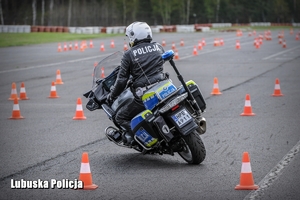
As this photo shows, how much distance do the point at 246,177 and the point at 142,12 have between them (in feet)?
439

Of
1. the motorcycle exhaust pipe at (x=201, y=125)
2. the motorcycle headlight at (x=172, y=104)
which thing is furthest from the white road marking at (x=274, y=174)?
the motorcycle headlight at (x=172, y=104)

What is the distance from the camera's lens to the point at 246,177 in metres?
7.57

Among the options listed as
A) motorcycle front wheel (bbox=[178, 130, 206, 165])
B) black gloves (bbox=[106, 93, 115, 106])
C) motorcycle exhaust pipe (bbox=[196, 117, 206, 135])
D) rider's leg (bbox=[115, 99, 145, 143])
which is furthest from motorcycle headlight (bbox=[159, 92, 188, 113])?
black gloves (bbox=[106, 93, 115, 106])

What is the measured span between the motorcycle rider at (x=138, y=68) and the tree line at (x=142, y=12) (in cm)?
8146

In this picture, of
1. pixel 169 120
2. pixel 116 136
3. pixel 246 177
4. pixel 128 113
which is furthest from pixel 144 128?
pixel 246 177

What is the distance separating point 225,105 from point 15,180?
8.12 meters

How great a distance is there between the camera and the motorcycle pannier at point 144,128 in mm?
9016

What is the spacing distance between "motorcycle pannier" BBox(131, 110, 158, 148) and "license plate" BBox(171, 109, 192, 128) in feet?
1.18

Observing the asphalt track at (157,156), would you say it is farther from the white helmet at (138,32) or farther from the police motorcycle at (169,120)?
the white helmet at (138,32)

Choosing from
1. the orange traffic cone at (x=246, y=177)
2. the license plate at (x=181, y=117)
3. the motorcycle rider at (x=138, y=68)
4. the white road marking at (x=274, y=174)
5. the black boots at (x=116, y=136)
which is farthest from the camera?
the black boots at (x=116, y=136)

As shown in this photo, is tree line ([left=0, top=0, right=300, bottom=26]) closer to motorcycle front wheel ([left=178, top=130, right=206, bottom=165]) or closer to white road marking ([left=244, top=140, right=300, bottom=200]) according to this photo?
white road marking ([left=244, top=140, right=300, bottom=200])

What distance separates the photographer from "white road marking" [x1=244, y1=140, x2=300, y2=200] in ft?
24.2

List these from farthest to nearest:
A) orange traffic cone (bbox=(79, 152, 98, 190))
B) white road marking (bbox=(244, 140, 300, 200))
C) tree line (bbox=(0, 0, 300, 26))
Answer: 1. tree line (bbox=(0, 0, 300, 26))
2. orange traffic cone (bbox=(79, 152, 98, 190))
3. white road marking (bbox=(244, 140, 300, 200))

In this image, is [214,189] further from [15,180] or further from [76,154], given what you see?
[76,154]
